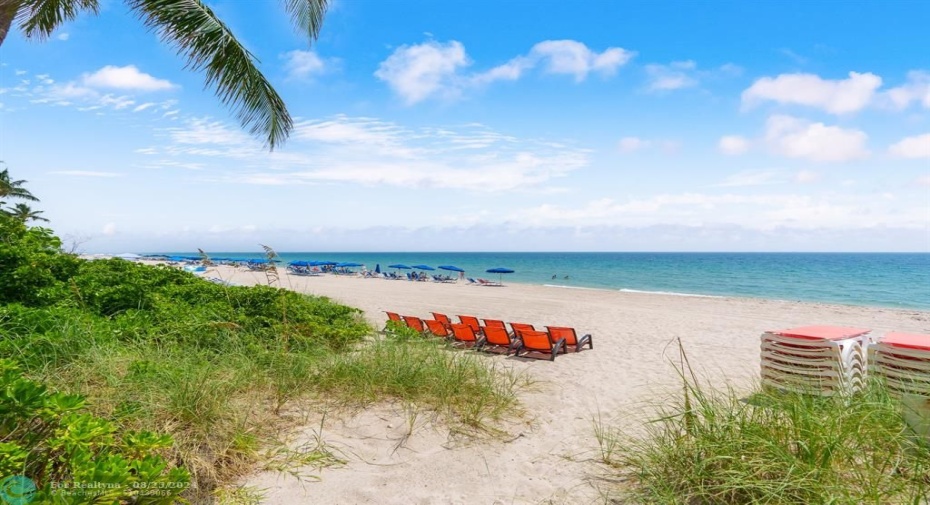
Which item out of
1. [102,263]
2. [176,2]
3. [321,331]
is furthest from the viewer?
[102,263]

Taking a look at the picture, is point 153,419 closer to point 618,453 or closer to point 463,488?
point 463,488

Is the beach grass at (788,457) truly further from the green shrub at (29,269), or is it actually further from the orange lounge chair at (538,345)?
the green shrub at (29,269)

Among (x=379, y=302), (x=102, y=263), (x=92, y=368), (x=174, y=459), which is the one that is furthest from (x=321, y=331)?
(x=379, y=302)

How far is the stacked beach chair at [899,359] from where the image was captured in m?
3.86

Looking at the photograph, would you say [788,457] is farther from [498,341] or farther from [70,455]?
[498,341]

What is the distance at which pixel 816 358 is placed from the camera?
4648 mm

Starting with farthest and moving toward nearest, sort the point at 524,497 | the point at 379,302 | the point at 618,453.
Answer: the point at 379,302 → the point at 618,453 → the point at 524,497

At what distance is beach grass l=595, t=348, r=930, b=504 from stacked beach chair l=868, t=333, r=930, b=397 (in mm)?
1299

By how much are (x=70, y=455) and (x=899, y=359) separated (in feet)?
19.3

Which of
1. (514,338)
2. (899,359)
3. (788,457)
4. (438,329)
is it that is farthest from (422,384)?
(438,329)

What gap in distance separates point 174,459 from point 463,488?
5.77 ft

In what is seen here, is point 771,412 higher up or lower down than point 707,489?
higher up

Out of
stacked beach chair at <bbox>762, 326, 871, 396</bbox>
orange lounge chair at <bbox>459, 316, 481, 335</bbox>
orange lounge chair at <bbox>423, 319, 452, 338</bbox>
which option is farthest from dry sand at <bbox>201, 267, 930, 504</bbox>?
orange lounge chair at <bbox>423, 319, 452, 338</bbox>

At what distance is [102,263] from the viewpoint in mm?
7430
